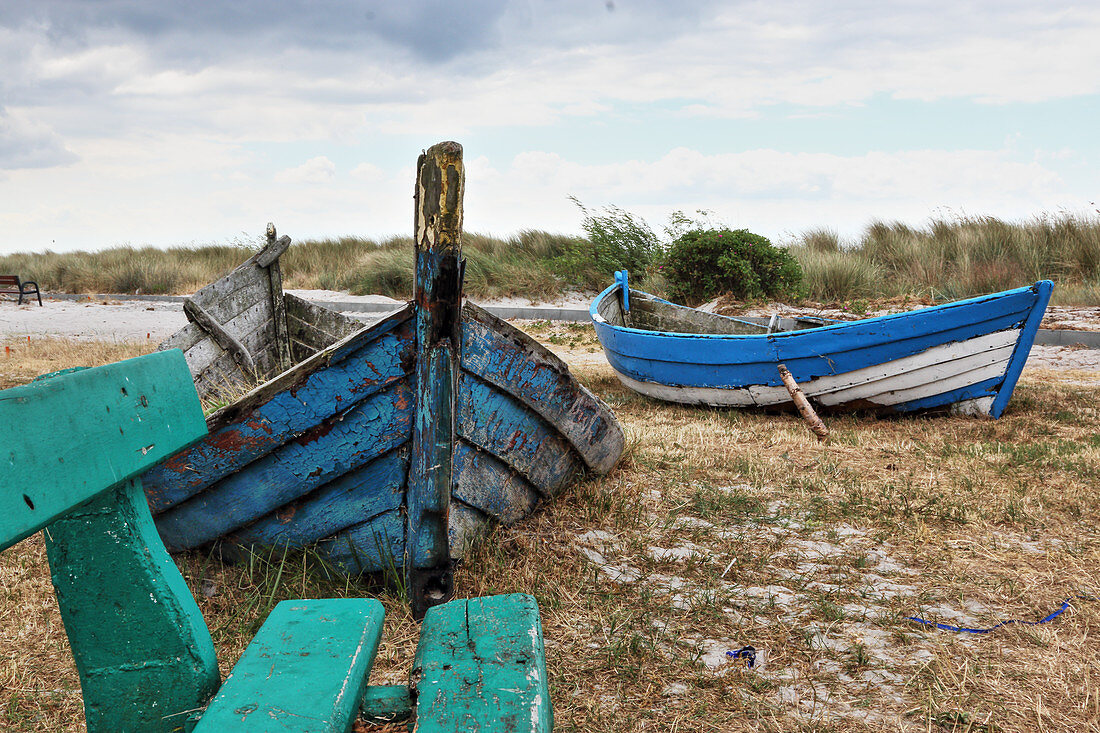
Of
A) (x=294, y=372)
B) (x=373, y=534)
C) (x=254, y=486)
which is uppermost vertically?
(x=294, y=372)

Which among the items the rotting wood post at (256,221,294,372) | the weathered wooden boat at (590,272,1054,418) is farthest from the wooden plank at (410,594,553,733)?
the rotting wood post at (256,221,294,372)

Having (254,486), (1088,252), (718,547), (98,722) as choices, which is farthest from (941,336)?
(1088,252)

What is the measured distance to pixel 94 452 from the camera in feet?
3.91

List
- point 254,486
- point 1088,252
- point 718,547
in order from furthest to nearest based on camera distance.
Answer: point 1088,252 → point 718,547 → point 254,486

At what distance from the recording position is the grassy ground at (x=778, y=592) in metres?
2.30

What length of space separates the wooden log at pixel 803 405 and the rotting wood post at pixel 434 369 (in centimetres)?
327

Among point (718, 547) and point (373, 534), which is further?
point (718, 547)

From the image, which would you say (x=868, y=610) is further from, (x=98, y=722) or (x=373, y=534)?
(x=98, y=722)

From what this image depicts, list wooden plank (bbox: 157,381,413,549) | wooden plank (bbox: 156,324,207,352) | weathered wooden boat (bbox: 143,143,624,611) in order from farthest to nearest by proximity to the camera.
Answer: wooden plank (bbox: 156,324,207,352), wooden plank (bbox: 157,381,413,549), weathered wooden boat (bbox: 143,143,624,611)

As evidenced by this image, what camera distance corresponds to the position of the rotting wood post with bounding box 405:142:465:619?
7.36ft

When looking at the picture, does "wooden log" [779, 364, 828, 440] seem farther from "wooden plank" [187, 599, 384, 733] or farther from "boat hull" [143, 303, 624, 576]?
"wooden plank" [187, 599, 384, 733]

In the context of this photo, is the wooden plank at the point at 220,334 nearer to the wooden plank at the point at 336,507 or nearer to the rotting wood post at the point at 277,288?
the rotting wood post at the point at 277,288

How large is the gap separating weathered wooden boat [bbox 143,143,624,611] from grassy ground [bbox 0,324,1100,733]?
20 centimetres

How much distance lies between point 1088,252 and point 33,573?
49.1 ft
